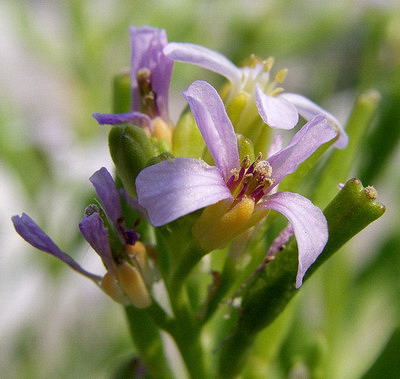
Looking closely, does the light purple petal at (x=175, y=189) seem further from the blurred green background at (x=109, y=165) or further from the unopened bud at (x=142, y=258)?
the blurred green background at (x=109, y=165)

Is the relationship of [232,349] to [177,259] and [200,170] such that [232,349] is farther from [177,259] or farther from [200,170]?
[200,170]

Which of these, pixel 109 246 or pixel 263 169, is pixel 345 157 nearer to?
pixel 263 169

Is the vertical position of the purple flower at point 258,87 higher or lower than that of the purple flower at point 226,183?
higher

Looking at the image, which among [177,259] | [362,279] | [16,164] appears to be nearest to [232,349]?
[177,259]

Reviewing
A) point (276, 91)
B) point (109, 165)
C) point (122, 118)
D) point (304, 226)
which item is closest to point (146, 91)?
point (122, 118)

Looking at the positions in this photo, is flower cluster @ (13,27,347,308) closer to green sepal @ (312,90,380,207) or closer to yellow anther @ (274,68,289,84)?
yellow anther @ (274,68,289,84)

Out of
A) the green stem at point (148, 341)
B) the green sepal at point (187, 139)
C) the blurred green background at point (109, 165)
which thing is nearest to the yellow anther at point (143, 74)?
the green sepal at point (187, 139)
